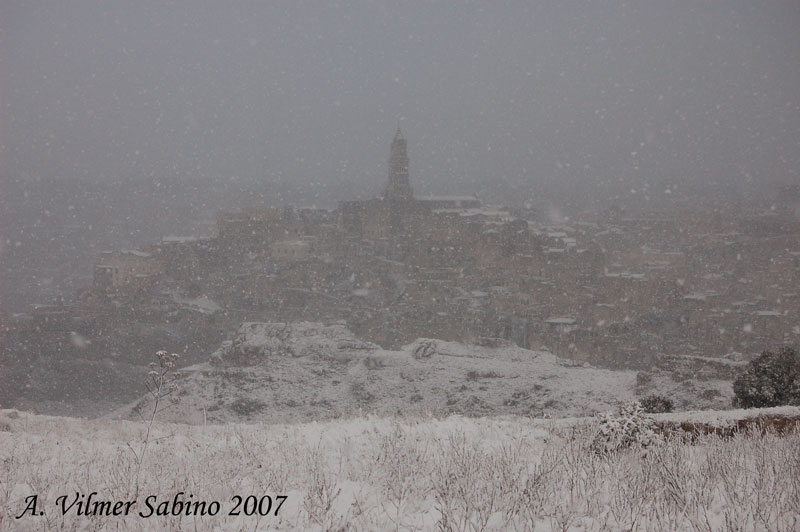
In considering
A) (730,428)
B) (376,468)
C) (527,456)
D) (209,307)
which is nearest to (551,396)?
(730,428)

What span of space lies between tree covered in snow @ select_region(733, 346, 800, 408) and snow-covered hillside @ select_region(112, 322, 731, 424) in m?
3.25

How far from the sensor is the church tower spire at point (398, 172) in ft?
193

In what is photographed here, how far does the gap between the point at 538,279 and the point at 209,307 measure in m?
31.7

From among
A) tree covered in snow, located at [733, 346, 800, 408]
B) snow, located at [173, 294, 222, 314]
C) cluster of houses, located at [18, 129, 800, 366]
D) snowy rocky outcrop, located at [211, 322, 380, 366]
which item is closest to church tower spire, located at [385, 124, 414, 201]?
cluster of houses, located at [18, 129, 800, 366]

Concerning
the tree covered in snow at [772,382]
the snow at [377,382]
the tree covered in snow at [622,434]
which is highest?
the tree covered in snow at [622,434]

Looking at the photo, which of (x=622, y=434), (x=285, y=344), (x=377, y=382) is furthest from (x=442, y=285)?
(x=622, y=434)

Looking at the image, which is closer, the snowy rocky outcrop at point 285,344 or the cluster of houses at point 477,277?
the snowy rocky outcrop at point 285,344

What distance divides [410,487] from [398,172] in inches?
2245

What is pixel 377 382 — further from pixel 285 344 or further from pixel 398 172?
pixel 398 172

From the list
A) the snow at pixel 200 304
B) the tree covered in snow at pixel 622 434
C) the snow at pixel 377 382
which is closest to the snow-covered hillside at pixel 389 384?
the snow at pixel 377 382

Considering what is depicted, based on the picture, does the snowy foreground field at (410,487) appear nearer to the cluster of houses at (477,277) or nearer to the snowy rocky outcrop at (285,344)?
the snowy rocky outcrop at (285,344)

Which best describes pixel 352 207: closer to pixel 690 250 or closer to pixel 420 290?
pixel 420 290

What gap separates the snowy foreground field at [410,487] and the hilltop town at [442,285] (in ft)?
87.3

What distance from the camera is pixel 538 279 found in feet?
138
